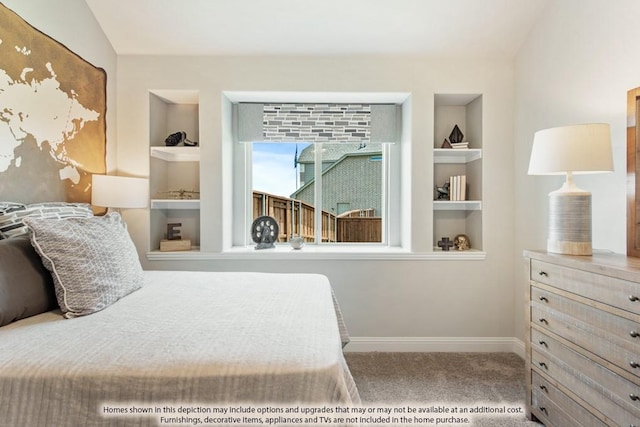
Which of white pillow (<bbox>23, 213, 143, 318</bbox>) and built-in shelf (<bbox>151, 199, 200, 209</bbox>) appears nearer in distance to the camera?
white pillow (<bbox>23, 213, 143, 318</bbox>)

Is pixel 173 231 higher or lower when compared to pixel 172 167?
lower

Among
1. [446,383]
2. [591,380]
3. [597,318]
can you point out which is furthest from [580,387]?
[446,383]

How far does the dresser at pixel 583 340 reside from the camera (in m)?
1.34

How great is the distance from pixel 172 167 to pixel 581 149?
300cm

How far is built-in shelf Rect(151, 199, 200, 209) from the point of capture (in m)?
2.78

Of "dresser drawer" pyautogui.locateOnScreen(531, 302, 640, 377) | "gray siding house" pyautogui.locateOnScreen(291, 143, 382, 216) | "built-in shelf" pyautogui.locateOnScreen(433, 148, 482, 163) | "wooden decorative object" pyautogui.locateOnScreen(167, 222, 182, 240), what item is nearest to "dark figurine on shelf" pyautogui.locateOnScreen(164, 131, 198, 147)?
"wooden decorative object" pyautogui.locateOnScreen(167, 222, 182, 240)

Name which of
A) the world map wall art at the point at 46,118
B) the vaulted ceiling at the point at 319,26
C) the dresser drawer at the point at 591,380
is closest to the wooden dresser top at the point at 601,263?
the dresser drawer at the point at 591,380

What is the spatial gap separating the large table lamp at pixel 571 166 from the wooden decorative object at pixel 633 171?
0.20 meters

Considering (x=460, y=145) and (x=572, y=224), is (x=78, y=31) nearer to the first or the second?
(x=460, y=145)

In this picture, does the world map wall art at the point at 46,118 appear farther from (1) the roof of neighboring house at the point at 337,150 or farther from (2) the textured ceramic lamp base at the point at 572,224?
(2) the textured ceramic lamp base at the point at 572,224

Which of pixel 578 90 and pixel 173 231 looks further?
pixel 173 231

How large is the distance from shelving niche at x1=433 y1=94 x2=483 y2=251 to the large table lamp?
3.54 feet

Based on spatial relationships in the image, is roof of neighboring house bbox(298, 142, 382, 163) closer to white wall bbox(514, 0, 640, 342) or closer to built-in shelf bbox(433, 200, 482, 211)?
built-in shelf bbox(433, 200, 482, 211)

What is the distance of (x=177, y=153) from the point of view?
3.00 meters
